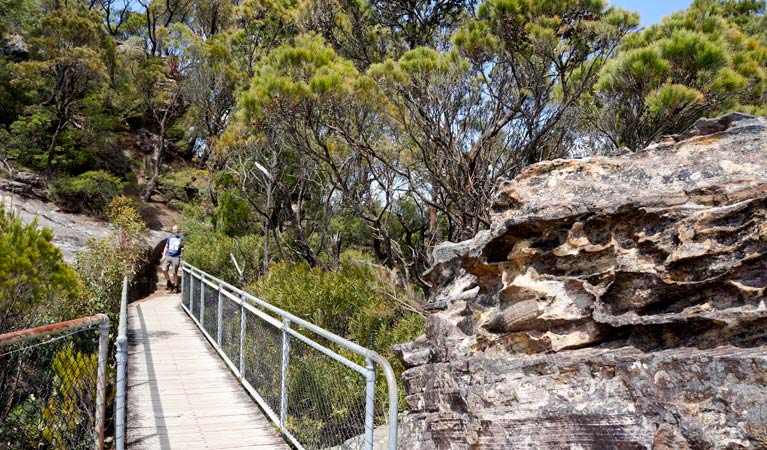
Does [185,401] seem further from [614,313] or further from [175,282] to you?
[175,282]

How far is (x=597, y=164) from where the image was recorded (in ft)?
14.5

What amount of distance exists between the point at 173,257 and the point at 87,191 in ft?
40.2

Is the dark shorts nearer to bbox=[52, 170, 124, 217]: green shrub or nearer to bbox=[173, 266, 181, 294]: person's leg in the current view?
bbox=[173, 266, 181, 294]: person's leg

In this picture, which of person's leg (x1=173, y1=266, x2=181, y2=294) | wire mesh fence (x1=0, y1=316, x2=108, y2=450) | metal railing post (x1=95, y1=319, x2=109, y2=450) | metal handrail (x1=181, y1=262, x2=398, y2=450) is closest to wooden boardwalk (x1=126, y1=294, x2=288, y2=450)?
metal handrail (x1=181, y1=262, x2=398, y2=450)

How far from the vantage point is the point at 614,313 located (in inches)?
146

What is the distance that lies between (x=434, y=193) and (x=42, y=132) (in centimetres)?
2149

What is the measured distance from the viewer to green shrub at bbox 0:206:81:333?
18.9 ft

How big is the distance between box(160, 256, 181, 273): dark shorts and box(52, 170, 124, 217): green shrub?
1096 centimetres

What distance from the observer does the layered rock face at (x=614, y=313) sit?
3.02 meters

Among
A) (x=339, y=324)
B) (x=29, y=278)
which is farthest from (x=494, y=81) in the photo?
(x=29, y=278)

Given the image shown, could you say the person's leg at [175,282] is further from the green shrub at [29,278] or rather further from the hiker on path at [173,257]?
the green shrub at [29,278]

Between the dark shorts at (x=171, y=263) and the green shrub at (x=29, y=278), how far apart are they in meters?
7.59

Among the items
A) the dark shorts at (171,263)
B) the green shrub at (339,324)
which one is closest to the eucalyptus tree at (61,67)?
the dark shorts at (171,263)

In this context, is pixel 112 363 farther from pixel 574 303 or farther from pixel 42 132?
pixel 42 132
